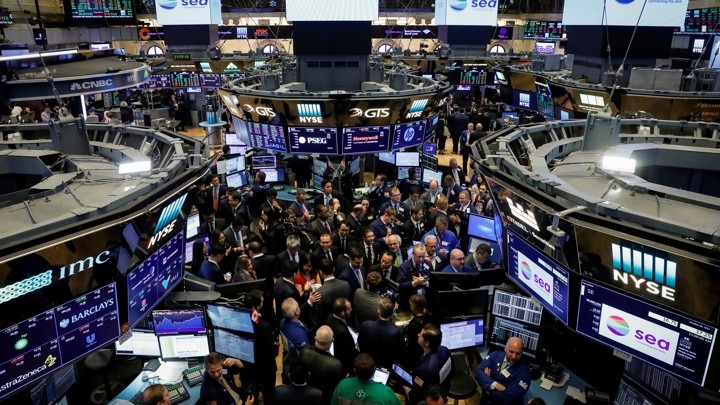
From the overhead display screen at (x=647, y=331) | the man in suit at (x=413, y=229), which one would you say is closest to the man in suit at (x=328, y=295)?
the man in suit at (x=413, y=229)

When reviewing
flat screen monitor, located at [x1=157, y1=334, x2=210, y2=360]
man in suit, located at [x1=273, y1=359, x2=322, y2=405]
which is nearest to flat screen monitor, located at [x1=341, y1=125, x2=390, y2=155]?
flat screen monitor, located at [x1=157, y1=334, x2=210, y2=360]

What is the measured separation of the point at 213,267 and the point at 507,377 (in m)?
3.79

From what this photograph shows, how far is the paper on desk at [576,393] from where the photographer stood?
4.90 metres

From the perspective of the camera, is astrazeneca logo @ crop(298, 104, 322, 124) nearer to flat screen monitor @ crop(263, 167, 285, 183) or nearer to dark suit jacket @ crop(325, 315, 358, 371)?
flat screen monitor @ crop(263, 167, 285, 183)

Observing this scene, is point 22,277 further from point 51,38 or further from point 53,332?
point 51,38

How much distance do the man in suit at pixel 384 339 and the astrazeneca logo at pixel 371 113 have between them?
5.13m

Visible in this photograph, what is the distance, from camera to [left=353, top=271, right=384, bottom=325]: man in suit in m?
5.94

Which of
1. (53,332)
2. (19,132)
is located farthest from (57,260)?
(19,132)

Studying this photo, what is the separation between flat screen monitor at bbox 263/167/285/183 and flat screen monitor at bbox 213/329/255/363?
7.20 meters

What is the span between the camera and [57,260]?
351 centimetres

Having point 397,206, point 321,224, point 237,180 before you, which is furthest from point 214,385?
point 237,180

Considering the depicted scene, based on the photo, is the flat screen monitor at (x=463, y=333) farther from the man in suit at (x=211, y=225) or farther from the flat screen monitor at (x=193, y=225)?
the man in suit at (x=211, y=225)

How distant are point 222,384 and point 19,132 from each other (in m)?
5.16

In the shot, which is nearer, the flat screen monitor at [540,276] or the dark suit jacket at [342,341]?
the flat screen monitor at [540,276]
